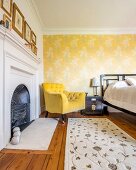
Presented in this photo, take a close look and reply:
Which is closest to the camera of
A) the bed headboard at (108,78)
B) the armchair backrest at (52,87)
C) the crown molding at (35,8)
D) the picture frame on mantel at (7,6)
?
the picture frame on mantel at (7,6)

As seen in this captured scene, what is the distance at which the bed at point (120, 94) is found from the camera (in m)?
2.52

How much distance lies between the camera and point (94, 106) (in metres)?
3.93

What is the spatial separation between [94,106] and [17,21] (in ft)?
8.61

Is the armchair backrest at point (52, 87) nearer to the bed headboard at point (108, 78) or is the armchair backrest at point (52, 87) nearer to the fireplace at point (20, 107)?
the fireplace at point (20, 107)

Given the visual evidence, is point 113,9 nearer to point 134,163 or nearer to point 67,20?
point 67,20

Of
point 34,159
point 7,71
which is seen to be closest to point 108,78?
point 7,71

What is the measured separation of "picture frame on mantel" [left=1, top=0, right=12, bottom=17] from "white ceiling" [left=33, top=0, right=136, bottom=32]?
1164 mm

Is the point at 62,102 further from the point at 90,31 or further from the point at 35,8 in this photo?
the point at 90,31

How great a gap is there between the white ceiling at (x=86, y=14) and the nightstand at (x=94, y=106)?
1.95 meters

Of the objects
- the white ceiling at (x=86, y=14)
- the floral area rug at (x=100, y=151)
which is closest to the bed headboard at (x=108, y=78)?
the white ceiling at (x=86, y=14)

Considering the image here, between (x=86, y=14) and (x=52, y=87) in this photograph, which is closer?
(x=86, y=14)

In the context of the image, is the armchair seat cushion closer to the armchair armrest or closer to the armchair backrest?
the armchair armrest

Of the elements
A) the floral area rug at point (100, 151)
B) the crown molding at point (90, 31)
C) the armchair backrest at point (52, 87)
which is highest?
the crown molding at point (90, 31)

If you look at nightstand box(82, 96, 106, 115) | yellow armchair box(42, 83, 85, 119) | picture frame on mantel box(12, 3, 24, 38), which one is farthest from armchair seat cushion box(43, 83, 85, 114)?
picture frame on mantel box(12, 3, 24, 38)
